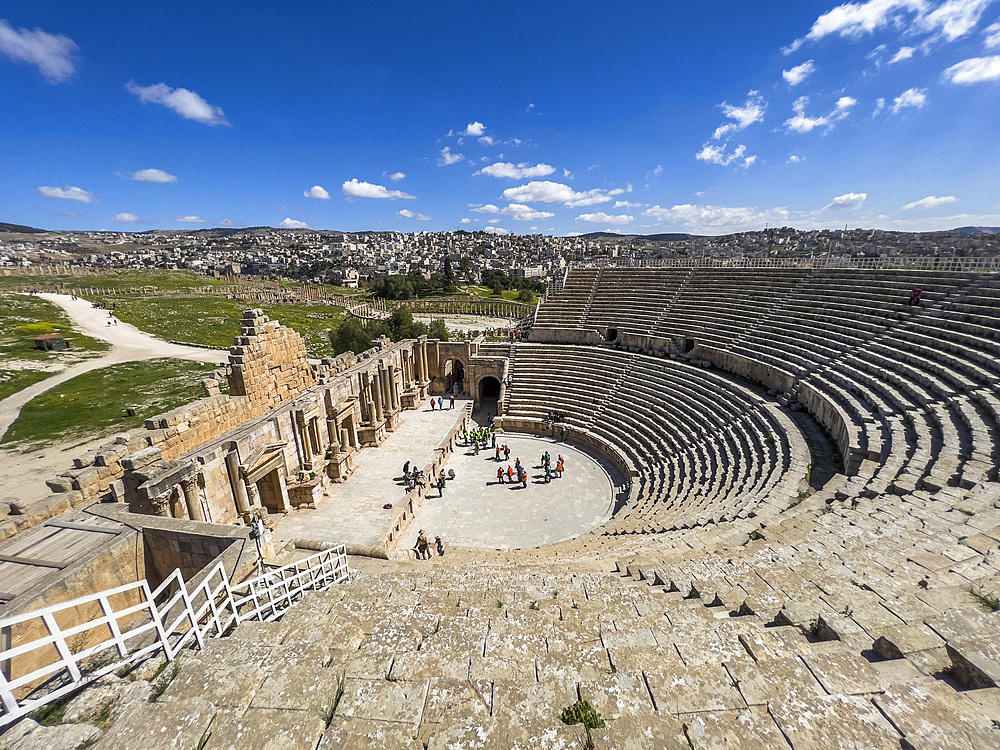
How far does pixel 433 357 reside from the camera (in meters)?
29.2

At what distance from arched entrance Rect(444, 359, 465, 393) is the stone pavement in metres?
5.00

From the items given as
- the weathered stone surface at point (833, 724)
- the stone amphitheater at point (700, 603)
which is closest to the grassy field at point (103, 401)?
the stone amphitheater at point (700, 603)

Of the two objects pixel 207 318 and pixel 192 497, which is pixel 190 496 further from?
pixel 207 318

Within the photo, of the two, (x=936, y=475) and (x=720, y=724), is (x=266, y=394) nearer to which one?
(x=720, y=724)

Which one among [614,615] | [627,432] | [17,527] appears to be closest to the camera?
[614,615]

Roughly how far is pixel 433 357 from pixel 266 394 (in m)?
14.2

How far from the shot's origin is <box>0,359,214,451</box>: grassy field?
1984 centimetres

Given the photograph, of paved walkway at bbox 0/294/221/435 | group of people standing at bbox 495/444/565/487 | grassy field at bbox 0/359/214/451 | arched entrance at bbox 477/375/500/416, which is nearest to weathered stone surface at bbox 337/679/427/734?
group of people standing at bbox 495/444/565/487

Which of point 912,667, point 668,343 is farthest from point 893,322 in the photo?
point 912,667

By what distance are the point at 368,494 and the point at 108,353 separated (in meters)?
36.4

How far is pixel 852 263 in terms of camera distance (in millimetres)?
25453

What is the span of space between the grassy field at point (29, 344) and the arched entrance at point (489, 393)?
95.5 ft

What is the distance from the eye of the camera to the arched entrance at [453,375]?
29370mm

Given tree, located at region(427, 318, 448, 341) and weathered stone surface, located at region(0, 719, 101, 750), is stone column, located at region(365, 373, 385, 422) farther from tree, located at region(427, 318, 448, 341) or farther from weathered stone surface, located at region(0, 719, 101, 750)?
weathered stone surface, located at region(0, 719, 101, 750)
